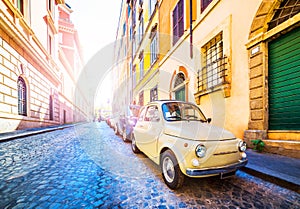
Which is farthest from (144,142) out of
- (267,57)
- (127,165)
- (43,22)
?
(43,22)

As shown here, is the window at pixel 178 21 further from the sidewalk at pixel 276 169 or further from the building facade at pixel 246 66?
the sidewalk at pixel 276 169

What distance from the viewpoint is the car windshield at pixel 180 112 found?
354 centimetres

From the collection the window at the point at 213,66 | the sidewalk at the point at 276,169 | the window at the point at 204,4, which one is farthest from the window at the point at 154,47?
the sidewalk at the point at 276,169

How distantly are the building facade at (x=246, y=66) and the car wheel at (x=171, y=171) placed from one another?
3240 mm

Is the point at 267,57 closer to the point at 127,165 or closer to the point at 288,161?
the point at 288,161

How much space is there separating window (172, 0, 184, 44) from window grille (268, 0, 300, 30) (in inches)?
207

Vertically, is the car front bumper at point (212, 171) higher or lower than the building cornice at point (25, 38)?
lower

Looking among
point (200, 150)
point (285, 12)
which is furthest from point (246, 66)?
point (200, 150)

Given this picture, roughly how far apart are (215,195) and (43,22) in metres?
19.6

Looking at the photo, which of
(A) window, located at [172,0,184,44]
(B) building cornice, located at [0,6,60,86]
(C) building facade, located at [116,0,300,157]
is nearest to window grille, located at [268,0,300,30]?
(C) building facade, located at [116,0,300,157]

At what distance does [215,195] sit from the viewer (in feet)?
8.11

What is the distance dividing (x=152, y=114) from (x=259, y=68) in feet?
11.3

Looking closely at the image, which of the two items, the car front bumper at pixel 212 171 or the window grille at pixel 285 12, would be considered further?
the window grille at pixel 285 12

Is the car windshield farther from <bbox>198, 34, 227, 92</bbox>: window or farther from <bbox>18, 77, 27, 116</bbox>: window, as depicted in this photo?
<bbox>18, 77, 27, 116</bbox>: window
